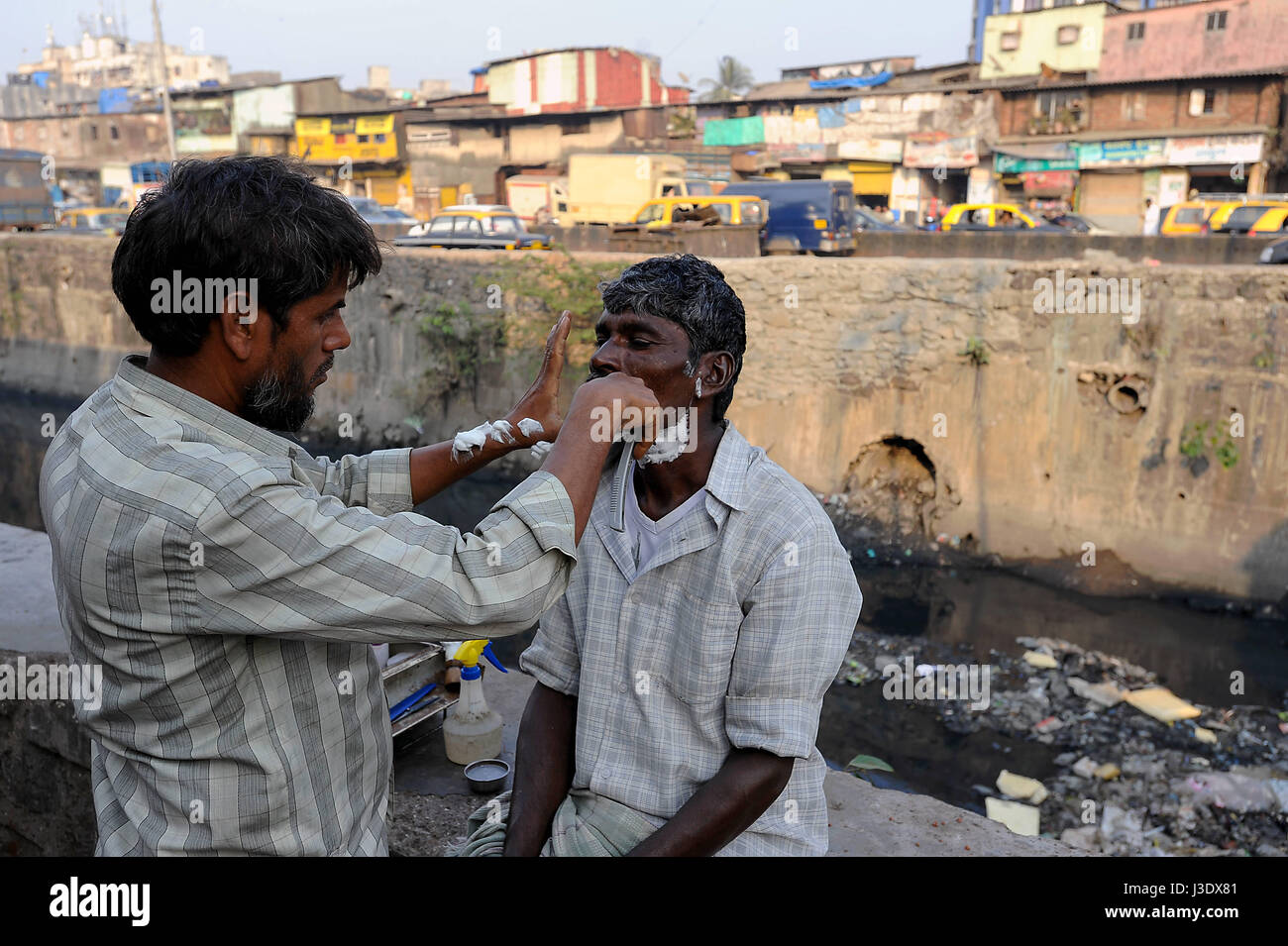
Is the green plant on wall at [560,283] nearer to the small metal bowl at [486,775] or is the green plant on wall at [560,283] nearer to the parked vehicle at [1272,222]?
the small metal bowl at [486,775]

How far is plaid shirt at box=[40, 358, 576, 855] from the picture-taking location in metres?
1.29

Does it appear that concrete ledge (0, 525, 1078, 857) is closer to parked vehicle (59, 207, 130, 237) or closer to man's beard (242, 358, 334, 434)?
man's beard (242, 358, 334, 434)

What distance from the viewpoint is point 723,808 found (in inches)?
68.6

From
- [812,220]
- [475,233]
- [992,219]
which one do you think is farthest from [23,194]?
[992,219]

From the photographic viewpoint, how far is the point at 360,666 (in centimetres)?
164

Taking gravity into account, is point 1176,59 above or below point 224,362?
above

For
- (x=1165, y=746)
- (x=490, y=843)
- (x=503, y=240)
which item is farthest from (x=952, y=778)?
(x=503, y=240)

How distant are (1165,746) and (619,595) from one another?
5802 mm

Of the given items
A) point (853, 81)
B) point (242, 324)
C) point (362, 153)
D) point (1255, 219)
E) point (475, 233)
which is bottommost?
point (242, 324)

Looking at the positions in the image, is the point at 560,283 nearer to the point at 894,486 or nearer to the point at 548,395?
the point at 894,486

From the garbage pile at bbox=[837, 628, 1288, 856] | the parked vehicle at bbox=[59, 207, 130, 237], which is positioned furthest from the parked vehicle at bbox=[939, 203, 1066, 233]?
the parked vehicle at bbox=[59, 207, 130, 237]

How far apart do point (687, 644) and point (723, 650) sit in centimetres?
8

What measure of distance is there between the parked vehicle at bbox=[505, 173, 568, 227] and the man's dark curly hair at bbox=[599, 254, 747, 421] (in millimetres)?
25819
